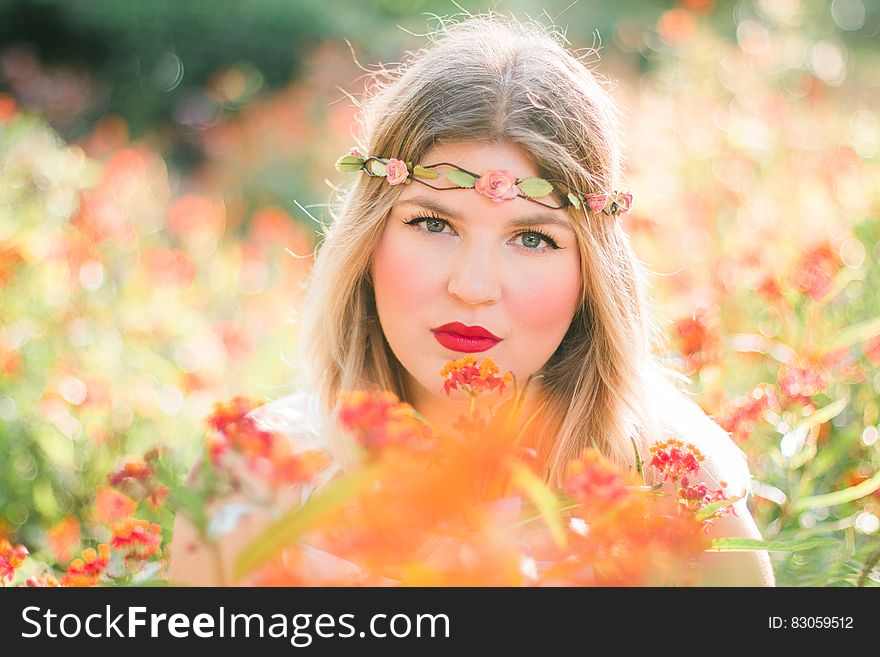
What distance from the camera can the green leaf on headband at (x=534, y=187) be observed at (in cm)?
148

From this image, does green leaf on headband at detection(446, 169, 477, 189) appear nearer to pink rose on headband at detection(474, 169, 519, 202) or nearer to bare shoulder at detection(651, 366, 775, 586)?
pink rose on headband at detection(474, 169, 519, 202)

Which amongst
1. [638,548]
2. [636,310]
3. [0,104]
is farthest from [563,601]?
[0,104]

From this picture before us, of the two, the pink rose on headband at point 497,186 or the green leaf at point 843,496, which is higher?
the pink rose on headband at point 497,186

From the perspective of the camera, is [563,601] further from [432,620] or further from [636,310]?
[636,310]

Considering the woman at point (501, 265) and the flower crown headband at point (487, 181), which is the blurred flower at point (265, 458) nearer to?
the woman at point (501, 265)

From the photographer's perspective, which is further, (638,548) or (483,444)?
(638,548)

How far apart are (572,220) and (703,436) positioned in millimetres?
516

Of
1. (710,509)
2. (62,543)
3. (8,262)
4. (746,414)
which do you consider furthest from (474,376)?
(8,262)

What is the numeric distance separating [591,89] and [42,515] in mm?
1780

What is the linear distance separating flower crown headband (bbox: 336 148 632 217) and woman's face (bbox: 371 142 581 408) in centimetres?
1

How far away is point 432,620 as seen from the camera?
0.81 m

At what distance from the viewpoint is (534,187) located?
149 cm

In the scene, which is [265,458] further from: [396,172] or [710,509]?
[396,172]

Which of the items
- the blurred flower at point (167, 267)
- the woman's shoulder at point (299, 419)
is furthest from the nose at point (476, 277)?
the blurred flower at point (167, 267)
